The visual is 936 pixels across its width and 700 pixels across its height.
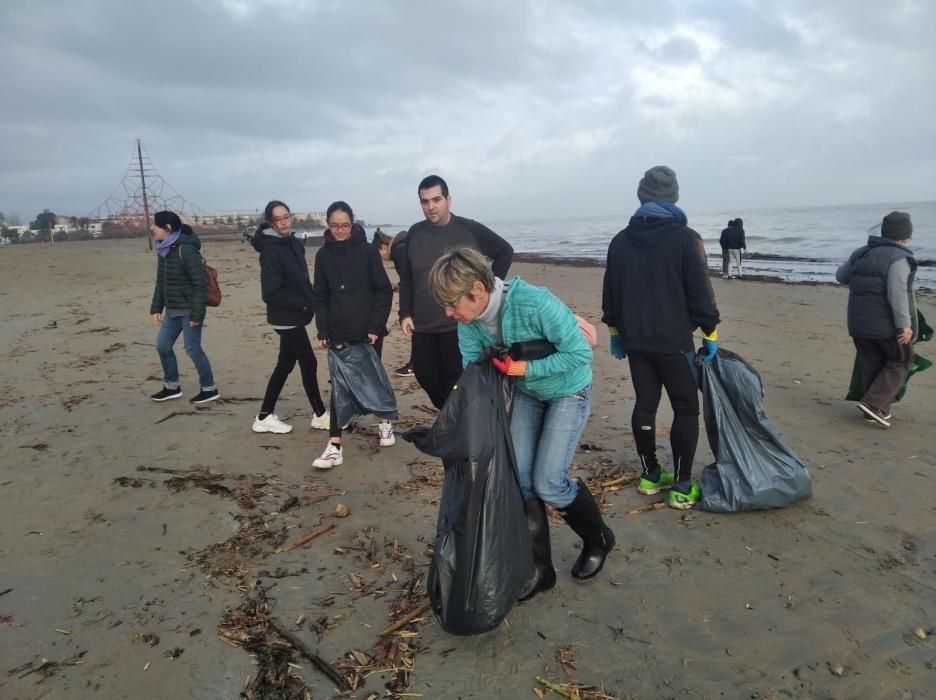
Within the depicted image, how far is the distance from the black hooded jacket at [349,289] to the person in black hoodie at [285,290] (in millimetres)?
255

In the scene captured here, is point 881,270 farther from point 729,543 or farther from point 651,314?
point 729,543

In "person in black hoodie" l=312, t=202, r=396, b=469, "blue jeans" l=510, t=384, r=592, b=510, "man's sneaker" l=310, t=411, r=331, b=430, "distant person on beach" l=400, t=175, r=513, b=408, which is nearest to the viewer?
"blue jeans" l=510, t=384, r=592, b=510

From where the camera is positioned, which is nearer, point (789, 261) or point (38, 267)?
point (38, 267)

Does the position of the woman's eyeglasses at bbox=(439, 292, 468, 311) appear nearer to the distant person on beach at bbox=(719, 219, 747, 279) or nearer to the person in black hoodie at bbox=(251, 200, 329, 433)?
the person in black hoodie at bbox=(251, 200, 329, 433)

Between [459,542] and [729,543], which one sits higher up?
[459,542]

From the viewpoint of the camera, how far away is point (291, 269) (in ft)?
15.0

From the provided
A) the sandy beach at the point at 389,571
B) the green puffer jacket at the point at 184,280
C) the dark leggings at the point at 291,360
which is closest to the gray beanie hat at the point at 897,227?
the sandy beach at the point at 389,571

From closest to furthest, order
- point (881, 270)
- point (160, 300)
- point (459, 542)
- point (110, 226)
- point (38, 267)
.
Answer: point (459, 542)
point (881, 270)
point (160, 300)
point (38, 267)
point (110, 226)

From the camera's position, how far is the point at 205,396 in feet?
18.1

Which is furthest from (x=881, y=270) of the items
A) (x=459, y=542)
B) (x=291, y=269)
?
(x=291, y=269)

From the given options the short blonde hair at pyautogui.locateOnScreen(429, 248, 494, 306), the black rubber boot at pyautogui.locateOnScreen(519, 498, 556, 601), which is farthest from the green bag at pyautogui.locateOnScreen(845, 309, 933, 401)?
the short blonde hair at pyautogui.locateOnScreen(429, 248, 494, 306)

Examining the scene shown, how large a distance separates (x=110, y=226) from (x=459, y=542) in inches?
2220

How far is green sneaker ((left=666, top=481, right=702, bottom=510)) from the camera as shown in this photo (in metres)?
3.45

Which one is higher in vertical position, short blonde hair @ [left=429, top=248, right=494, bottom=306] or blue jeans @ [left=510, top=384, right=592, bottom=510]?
short blonde hair @ [left=429, top=248, right=494, bottom=306]
